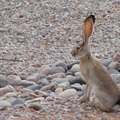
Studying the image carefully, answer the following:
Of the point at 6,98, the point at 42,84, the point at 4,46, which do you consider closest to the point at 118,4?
the point at 4,46

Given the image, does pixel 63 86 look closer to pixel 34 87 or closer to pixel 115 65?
pixel 34 87

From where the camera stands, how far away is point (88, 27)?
6883mm

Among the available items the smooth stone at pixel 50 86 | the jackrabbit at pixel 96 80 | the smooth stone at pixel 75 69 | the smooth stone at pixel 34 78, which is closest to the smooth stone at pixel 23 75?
the smooth stone at pixel 34 78

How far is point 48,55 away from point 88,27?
565 cm

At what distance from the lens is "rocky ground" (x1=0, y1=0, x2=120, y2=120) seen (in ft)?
20.4

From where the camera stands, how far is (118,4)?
17562 mm

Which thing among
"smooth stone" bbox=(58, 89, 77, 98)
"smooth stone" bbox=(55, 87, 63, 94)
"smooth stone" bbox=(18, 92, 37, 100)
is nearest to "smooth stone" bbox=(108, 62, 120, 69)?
"smooth stone" bbox=(55, 87, 63, 94)

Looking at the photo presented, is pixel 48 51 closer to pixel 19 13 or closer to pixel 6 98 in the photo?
pixel 19 13

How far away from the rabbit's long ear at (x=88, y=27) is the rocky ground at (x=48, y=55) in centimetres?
118

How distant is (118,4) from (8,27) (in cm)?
542

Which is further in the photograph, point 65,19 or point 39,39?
point 65,19

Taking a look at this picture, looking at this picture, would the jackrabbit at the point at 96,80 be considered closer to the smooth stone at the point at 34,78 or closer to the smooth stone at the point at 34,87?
the smooth stone at the point at 34,87

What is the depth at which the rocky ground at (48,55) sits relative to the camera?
621cm

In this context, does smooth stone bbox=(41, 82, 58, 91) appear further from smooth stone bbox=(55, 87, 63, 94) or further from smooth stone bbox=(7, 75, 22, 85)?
smooth stone bbox=(7, 75, 22, 85)
